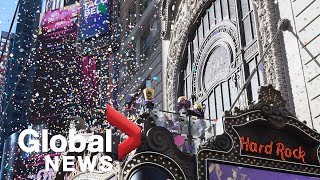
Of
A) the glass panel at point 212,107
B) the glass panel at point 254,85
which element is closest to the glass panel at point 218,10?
the glass panel at point 212,107

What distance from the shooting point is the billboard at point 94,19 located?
111 ft

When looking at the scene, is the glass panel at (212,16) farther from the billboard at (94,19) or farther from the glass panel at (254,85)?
the billboard at (94,19)

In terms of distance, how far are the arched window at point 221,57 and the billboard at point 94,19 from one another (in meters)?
15.3

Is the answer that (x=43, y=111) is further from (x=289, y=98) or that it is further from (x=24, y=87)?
(x=289, y=98)

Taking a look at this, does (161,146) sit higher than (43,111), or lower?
lower

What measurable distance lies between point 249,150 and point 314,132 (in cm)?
163

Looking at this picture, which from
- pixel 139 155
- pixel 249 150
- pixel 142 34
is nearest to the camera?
pixel 139 155

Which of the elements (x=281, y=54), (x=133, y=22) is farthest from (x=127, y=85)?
(x=281, y=54)

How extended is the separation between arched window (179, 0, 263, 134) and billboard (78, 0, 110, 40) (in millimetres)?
15338

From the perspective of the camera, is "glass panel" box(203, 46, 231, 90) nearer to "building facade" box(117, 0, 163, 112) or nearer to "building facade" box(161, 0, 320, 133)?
"building facade" box(161, 0, 320, 133)

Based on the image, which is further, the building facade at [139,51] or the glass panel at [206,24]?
the building facade at [139,51]

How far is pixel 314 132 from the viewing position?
9.39 meters

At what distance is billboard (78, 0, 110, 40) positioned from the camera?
1326 inches

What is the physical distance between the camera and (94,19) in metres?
34.3
